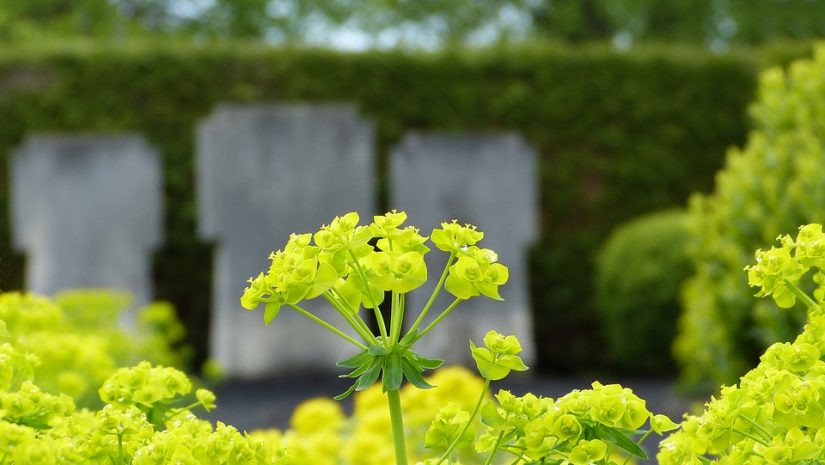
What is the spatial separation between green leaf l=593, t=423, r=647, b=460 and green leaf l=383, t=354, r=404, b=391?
273 millimetres

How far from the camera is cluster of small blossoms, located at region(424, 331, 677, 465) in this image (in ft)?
4.28

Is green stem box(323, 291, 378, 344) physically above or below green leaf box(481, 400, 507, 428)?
above

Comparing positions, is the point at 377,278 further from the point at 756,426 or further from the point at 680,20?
the point at 680,20

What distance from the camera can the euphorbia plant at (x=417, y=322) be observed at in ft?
4.24

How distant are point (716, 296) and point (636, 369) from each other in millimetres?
3576

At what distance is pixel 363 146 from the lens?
7.54m

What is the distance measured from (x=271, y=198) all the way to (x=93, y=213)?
1306mm

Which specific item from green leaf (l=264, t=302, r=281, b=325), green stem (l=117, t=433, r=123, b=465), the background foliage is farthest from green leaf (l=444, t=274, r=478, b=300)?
the background foliage

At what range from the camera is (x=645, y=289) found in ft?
23.6

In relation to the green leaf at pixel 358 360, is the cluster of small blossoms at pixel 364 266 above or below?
Answer: above

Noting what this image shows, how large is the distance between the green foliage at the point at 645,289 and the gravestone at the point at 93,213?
3.40 m

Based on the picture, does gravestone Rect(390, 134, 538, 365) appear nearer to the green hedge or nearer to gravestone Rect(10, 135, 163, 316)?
the green hedge

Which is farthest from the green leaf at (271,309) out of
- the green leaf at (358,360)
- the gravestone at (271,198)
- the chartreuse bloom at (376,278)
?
the gravestone at (271,198)

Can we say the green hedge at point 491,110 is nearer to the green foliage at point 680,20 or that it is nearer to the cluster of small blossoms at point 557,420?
the green foliage at point 680,20
